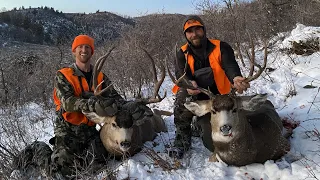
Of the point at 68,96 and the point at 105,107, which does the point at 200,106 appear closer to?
the point at 105,107

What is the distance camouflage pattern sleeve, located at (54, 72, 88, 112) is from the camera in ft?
14.5

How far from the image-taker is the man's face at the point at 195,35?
5.17 m

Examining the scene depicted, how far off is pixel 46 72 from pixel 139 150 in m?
6.87

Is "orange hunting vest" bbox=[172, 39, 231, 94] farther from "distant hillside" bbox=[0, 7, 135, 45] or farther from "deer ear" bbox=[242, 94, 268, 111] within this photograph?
"distant hillside" bbox=[0, 7, 135, 45]

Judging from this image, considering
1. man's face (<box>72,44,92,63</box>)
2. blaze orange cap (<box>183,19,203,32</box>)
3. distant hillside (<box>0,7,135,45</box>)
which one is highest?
blaze orange cap (<box>183,19,203,32</box>)

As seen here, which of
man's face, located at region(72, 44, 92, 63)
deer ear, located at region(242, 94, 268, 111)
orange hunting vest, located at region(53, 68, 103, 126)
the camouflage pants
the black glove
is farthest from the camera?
man's face, located at region(72, 44, 92, 63)

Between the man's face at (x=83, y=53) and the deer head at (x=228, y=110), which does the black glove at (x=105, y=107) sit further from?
the deer head at (x=228, y=110)

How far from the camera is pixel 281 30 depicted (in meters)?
11.5

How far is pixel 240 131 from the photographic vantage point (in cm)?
413

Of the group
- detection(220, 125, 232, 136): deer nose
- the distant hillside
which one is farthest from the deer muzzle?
the distant hillside

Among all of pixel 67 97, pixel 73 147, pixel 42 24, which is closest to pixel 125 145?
pixel 73 147

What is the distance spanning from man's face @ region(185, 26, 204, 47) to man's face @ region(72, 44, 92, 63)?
1369mm

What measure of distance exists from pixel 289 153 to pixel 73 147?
2.54 metres

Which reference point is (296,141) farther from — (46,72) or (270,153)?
(46,72)
